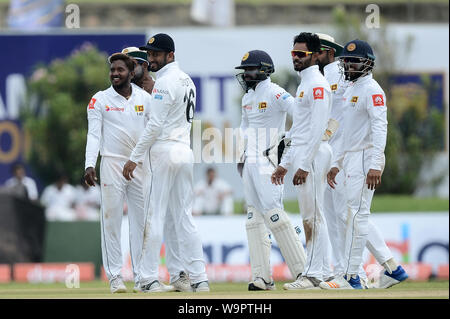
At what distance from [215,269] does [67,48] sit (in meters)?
11.6

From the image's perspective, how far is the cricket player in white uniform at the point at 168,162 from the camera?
1166cm

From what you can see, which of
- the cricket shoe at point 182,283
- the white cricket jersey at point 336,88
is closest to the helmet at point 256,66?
the white cricket jersey at point 336,88

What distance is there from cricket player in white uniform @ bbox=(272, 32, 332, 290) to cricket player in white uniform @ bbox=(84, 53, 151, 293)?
1.63m

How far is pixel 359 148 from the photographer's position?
11891 millimetres

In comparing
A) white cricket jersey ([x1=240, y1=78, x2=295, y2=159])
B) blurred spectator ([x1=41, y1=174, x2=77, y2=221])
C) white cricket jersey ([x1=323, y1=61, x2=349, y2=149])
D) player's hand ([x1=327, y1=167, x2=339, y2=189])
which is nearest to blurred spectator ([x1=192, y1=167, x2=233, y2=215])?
blurred spectator ([x1=41, y1=174, x2=77, y2=221])

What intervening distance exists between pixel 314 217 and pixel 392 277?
3.84 feet

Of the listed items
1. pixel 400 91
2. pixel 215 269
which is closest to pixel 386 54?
pixel 400 91

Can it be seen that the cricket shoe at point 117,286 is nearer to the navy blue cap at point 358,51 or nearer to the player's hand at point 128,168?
the player's hand at point 128,168

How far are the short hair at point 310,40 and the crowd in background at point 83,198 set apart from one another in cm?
1004

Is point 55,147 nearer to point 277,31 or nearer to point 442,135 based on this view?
point 277,31

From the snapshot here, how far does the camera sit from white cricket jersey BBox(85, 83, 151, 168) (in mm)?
12227

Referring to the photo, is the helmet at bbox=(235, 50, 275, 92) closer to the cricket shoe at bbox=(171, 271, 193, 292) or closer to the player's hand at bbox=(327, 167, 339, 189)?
the player's hand at bbox=(327, 167, 339, 189)

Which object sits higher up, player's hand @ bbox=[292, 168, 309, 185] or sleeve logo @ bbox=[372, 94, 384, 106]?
sleeve logo @ bbox=[372, 94, 384, 106]

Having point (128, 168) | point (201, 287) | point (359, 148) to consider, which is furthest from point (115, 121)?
point (359, 148)
